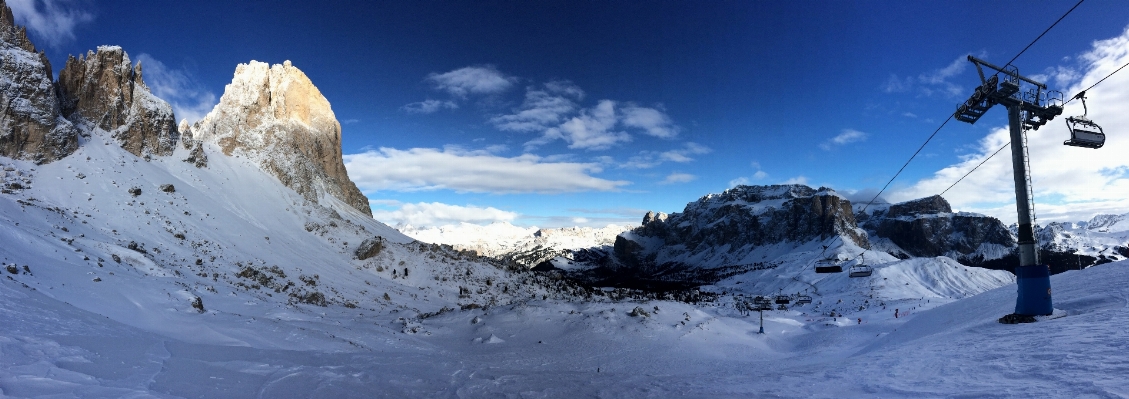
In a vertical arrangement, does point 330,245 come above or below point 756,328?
above

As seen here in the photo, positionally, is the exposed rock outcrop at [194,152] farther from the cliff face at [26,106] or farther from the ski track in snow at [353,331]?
the cliff face at [26,106]

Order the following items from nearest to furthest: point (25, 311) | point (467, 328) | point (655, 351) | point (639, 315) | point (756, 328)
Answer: point (25, 311), point (655, 351), point (467, 328), point (639, 315), point (756, 328)

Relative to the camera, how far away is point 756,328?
1363 inches

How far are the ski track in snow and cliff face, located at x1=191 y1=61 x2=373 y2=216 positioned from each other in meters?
9.99

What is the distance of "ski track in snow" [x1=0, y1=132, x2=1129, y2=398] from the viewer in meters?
8.55

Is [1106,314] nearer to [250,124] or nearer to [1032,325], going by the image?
[1032,325]

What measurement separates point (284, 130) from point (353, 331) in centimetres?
5368

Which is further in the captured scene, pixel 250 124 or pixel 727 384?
pixel 250 124

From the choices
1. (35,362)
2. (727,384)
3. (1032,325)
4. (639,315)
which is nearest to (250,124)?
(639,315)

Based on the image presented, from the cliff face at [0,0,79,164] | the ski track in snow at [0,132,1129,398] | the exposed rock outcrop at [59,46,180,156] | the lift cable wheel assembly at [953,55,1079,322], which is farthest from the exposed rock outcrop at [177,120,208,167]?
the lift cable wheel assembly at [953,55,1079,322]

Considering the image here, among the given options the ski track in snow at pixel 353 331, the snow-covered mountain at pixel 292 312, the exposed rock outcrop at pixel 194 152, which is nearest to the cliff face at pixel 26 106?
the snow-covered mountain at pixel 292 312

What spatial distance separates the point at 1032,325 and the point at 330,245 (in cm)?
4912

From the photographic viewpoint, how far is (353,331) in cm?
2112

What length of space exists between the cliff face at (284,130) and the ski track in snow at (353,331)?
9.99 metres
